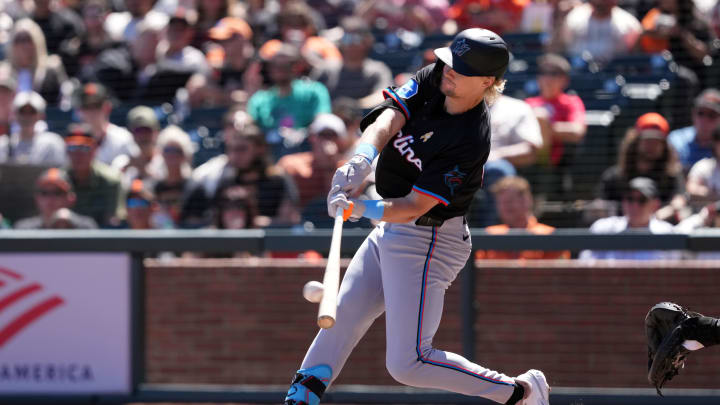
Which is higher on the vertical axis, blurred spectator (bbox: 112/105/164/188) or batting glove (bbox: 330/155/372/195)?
batting glove (bbox: 330/155/372/195)

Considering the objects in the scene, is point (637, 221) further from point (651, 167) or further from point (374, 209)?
point (374, 209)

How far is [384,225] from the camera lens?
3955 millimetres

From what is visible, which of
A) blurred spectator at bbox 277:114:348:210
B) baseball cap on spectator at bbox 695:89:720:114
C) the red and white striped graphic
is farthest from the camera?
blurred spectator at bbox 277:114:348:210

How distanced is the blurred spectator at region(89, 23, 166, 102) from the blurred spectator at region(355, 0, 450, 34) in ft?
6.23

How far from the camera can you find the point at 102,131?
782cm

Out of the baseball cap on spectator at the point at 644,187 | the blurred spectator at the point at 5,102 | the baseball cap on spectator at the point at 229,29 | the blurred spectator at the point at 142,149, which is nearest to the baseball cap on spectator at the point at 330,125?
the blurred spectator at the point at 142,149

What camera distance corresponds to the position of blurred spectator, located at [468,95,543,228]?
646cm

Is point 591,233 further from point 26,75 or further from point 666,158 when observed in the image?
point 26,75

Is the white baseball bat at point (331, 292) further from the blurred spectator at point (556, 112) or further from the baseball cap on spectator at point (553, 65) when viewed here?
the baseball cap on spectator at point (553, 65)

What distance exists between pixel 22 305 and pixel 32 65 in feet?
11.5

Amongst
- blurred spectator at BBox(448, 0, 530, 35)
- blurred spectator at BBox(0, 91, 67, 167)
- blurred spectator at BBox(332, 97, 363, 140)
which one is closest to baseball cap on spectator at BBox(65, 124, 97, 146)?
blurred spectator at BBox(0, 91, 67, 167)

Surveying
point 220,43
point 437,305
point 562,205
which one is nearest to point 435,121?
point 437,305

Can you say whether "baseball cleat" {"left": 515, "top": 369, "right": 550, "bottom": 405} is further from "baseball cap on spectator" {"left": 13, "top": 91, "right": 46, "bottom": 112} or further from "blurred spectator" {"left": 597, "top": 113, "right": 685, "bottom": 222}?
"baseball cap on spectator" {"left": 13, "top": 91, "right": 46, "bottom": 112}

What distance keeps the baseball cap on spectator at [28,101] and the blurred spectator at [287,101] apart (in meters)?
1.65
